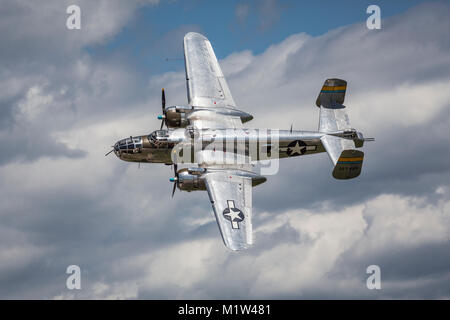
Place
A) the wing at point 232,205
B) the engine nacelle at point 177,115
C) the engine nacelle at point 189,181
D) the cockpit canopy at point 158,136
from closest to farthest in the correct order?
the wing at point 232,205 < the engine nacelle at point 189,181 < the cockpit canopy at point 158,136 < the engine nacelle at point 177,115

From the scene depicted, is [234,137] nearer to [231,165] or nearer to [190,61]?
[231,165]

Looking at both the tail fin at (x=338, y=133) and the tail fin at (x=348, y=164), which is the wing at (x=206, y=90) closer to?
the tail fin at (x=338, y=133)

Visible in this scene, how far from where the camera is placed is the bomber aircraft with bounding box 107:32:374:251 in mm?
47219

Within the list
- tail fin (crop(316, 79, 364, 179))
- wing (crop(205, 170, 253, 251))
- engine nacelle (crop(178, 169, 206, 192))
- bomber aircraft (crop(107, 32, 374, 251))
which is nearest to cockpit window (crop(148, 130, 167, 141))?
bomber aircraft (crop(107, 32, 374, 251))

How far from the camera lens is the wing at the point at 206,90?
2087 inches

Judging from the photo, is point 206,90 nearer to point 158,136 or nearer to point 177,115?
point 177,115

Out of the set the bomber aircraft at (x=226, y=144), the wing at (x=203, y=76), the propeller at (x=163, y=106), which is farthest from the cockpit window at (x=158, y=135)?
the wing at (x=203, y=76)

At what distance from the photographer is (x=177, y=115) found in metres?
52.8

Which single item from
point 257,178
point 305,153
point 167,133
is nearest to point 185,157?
point 167,133

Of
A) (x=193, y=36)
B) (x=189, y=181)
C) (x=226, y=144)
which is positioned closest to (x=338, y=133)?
(x=226, y=144)

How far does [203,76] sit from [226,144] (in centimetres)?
862

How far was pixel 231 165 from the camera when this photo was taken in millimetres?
49219

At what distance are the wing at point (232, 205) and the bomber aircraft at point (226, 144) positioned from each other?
0.06 metres

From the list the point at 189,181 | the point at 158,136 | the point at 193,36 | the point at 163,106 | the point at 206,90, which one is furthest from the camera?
the point at 193,36
